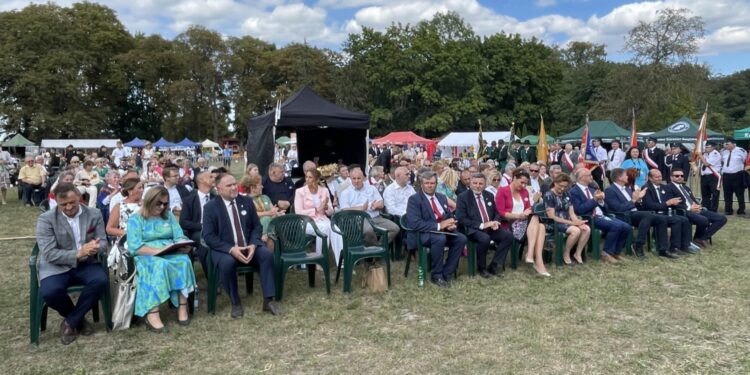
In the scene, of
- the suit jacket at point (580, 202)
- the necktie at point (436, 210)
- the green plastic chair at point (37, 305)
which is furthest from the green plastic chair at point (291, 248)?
the suit jacket at point (580, 202)

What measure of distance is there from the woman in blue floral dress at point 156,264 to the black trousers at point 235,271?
0.28 meters

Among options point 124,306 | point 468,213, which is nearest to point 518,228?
point 468,213

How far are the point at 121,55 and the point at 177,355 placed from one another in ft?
148

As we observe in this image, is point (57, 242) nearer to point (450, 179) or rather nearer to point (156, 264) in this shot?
point (156, 264)

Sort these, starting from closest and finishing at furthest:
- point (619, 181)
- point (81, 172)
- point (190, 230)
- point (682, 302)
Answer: point (682, 302) → point (190, 230) → point (619, 181) → point (81, 172)

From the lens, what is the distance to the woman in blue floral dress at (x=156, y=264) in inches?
166

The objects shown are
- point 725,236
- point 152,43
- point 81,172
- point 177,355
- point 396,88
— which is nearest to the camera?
point 177,355

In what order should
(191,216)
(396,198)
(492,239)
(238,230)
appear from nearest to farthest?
(238,230) → (191,216) → (492,239) → (396,198)

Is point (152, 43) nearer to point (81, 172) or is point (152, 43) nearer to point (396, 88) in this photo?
point (396, 88)

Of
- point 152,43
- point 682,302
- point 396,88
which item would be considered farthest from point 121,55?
point 682,302

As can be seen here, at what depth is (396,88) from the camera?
42.5 m

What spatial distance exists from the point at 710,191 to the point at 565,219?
628 centimetres

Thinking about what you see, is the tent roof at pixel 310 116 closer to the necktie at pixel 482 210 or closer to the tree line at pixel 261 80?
the necktie at pixel 482 210

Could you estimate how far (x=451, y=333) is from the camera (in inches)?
161
